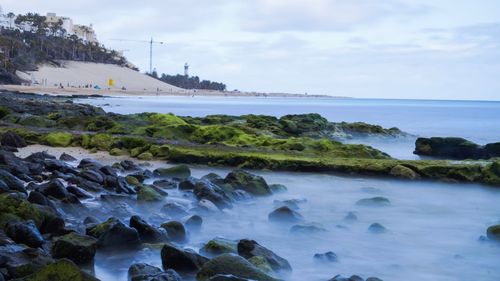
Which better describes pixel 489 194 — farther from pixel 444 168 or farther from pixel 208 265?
pixel 208 265

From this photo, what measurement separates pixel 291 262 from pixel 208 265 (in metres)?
1.40

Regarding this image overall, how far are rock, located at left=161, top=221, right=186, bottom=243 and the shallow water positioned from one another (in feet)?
0.42

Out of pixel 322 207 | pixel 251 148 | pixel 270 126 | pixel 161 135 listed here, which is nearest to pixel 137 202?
pixel 322 207

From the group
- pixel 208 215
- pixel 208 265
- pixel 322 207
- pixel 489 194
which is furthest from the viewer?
pixel 489 194

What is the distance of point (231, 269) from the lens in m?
4.47

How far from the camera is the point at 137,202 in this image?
310 inches

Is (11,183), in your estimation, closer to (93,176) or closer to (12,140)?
(93,176)

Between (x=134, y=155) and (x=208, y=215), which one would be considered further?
(x=134, y=155)

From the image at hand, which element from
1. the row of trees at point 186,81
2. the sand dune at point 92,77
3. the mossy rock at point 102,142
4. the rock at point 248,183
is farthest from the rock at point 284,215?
the row of trees at point 186,81

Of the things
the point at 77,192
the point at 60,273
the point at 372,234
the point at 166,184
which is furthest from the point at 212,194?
the point at 60,273

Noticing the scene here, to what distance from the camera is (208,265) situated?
464cm

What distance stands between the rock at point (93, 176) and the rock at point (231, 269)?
4.34m

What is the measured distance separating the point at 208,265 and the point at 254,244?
870 millimetres

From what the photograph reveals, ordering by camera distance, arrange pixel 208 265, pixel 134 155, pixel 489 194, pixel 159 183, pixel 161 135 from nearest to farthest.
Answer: pixel 208 265 < pixel 159 183 < pixel 489 194 < pixel 134 155 < pixel 161 135
